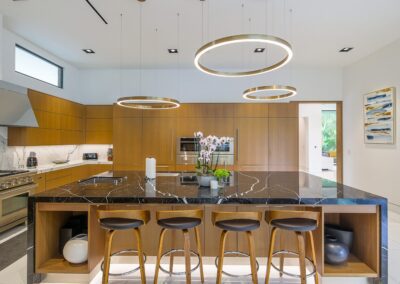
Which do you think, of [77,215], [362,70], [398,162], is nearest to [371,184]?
[398,162]

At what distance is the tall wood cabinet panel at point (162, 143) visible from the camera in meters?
5.39

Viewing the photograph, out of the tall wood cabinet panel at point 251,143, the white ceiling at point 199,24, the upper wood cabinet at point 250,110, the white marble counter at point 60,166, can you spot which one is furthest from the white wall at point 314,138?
the white marble counter at point 60,166

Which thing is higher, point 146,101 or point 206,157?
point 146,101

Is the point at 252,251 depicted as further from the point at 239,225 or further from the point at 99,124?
the point at 99,124

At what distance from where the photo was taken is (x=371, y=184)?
4.96 metres

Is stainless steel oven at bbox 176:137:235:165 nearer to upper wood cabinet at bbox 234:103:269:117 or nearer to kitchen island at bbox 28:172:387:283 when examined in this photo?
upper wood cabinet at bbox 234:103:269:117

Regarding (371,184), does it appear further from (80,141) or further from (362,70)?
(80,141)

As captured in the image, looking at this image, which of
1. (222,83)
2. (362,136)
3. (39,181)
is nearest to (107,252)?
(39,181)

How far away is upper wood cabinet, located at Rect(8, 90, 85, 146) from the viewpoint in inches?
157

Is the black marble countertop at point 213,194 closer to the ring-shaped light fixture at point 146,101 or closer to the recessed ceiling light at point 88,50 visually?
the ring-shaped light fixture at point 146,101

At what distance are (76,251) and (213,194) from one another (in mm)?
1342

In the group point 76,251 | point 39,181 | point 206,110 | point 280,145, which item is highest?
point 206,110

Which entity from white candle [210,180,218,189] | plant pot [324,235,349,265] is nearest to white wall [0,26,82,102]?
white candle [210,180,218,189]

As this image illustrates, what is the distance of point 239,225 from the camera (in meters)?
1.96
